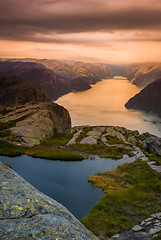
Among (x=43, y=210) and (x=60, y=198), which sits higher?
(x=43, y=210)

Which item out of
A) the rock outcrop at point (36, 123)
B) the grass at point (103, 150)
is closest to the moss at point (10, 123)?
the rock outcrop at point (36, 123)

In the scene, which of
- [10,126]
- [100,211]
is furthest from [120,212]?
[10,126]

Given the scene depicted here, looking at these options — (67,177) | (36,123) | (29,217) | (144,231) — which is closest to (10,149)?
(67,177)

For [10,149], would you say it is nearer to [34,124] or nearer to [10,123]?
[34,124]

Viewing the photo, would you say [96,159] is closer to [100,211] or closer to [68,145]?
[68,145]

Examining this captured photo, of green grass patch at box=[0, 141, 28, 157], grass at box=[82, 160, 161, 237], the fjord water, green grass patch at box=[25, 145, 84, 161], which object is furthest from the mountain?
grass at box=[82, 160, 161, 237]

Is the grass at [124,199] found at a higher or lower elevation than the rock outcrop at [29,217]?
Result: lower

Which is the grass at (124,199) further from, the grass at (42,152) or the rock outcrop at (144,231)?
the grass at (42,152)
